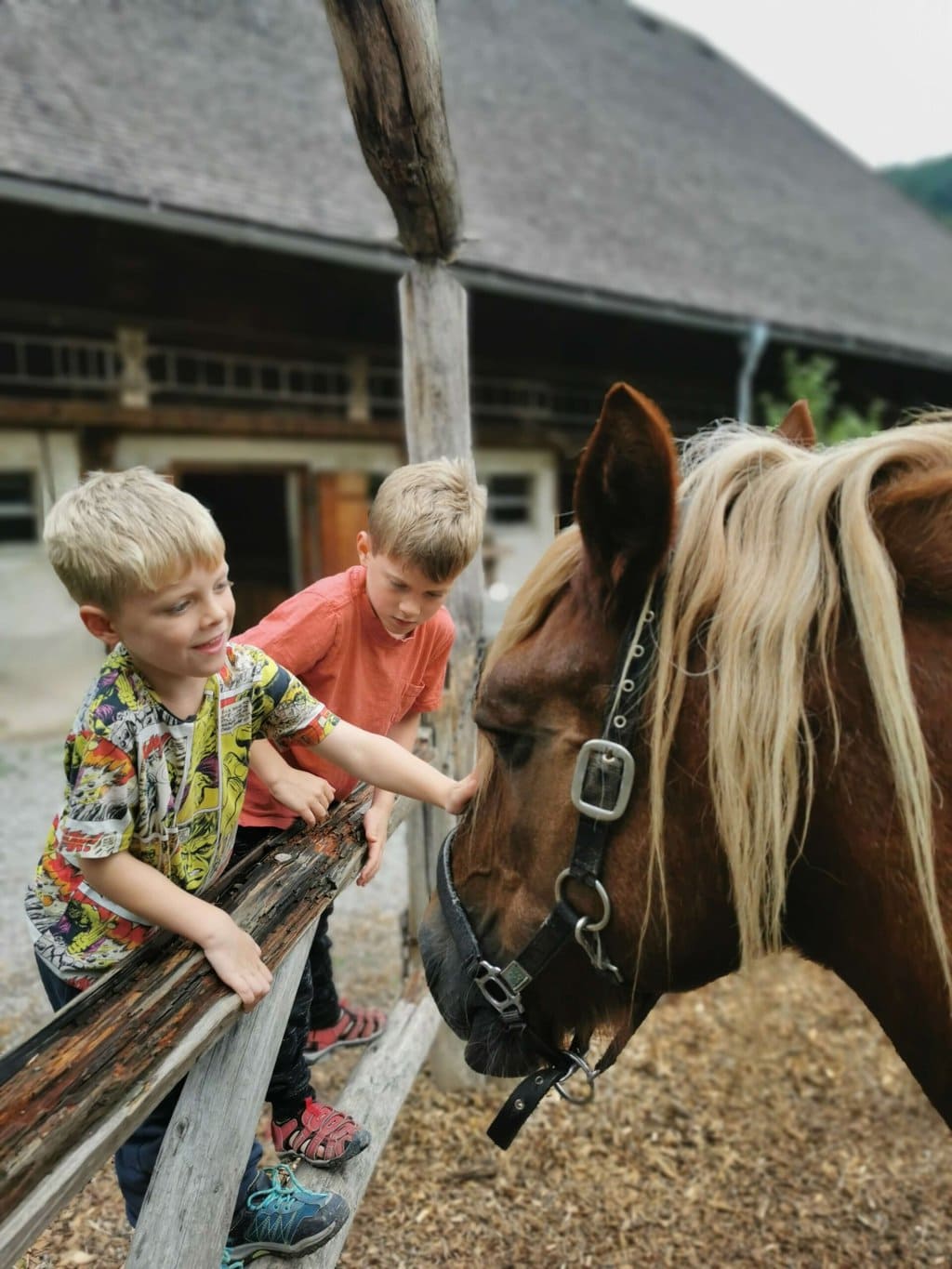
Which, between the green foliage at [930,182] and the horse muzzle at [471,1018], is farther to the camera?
the green foliage at [930,182]

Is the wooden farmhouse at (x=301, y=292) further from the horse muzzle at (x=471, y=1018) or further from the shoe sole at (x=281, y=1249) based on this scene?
the shoe sole at (x=281, y=1249)

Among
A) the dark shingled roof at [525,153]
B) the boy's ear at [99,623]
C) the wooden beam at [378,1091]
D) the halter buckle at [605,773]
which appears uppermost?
the dark shingled roof at [525,153]

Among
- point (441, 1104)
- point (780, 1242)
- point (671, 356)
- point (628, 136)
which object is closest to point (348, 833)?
point (441, 1104)

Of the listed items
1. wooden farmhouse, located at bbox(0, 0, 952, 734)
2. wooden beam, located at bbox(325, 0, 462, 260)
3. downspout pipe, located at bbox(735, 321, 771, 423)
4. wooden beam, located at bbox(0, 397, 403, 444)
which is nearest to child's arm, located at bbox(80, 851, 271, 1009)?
wooden beam, located at bbox(325, 0, 462, 260)

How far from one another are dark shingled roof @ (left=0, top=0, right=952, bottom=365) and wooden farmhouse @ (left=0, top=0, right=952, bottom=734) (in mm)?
45

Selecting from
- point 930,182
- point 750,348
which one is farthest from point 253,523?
point 930,182

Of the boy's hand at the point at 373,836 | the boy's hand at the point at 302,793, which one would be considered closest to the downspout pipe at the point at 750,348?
the boy's hand at the point at 373,836

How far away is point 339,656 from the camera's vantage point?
5.82 ft

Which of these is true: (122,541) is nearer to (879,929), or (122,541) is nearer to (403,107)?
(879,929)

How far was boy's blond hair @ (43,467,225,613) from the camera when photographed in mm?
1075

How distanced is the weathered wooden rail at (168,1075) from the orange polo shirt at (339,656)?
0.37 meters

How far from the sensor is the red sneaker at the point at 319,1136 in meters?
1.62

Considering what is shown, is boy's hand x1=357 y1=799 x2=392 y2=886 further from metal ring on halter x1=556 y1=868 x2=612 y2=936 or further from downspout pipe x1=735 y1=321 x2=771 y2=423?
downspout pipe x1=735 y1=321 x2=771 y2=423

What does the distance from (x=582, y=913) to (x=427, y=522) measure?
79 cm
